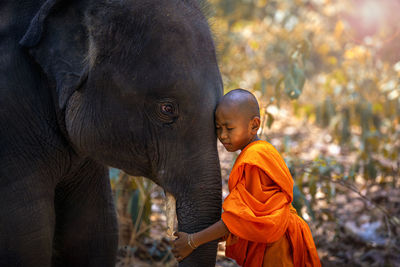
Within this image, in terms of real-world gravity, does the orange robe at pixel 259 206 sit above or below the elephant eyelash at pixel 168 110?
below

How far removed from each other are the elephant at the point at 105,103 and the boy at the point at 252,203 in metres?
0.07

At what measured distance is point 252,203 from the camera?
8.08 feet

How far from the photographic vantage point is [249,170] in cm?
253

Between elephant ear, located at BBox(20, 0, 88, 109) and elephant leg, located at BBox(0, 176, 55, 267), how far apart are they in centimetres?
45

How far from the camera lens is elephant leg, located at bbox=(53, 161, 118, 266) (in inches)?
125

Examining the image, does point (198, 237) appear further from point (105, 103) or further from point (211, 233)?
point (105, 103)

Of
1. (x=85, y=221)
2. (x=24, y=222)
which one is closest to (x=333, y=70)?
(x=85, y=221)

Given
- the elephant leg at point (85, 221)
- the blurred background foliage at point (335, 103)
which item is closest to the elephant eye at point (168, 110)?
the blurred background foliage at point (335, 103)

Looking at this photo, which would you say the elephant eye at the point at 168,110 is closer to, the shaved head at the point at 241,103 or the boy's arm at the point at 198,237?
the shaved head at the point at 241,103

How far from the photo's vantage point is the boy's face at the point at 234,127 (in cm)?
243

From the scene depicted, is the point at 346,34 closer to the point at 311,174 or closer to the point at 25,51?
the point at 311,174

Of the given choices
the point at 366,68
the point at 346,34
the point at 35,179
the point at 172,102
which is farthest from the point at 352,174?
the point at 346,34

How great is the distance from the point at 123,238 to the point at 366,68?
176 inches

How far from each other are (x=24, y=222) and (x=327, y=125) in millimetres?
4423
